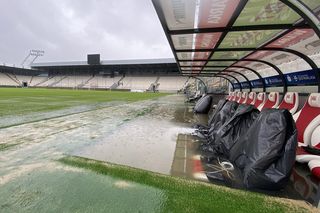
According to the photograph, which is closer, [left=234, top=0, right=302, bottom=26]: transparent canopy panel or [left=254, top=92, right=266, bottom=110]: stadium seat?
[left=234, top=0, right=302, bottom=26]: transparent canopy panel

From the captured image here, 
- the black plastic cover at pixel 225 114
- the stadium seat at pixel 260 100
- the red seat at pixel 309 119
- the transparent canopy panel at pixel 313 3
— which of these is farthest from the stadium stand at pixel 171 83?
the transparent canopy panel at pixel 313 3

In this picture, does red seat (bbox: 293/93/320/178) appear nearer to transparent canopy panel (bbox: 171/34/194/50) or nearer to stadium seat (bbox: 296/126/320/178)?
stadium seat (bbox: 296/126/320/178)

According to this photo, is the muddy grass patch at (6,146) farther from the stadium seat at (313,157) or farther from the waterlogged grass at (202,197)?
the stadium seat at (313,157)

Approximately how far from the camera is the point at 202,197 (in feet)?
7.80

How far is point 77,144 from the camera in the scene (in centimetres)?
445

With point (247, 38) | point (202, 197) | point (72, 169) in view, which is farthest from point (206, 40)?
point (72, 169)

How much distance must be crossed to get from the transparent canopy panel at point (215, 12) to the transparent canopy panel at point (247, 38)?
2.58 feet

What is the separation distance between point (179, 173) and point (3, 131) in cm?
482

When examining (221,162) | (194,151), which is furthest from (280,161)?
(194,151)

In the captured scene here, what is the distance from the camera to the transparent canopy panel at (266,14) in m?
3.25

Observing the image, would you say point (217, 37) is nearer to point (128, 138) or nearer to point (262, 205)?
point (128, 138)

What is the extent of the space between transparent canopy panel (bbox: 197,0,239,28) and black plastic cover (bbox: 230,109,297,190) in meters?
1.83

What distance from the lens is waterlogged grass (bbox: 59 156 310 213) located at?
2182 millimetres

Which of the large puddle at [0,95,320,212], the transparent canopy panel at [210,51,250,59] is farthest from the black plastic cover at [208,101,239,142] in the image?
the transparent canopy panel at [210,51,250,59]
